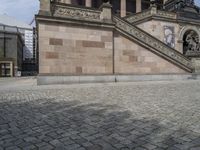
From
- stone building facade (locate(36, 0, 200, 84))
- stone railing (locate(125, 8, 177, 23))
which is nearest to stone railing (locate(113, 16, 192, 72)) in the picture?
stone building facade (locate(36, 0, 200, 84))

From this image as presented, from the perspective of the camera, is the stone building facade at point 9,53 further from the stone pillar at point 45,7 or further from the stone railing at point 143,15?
the stone pillar at point 45,7

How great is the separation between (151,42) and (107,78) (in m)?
4.43

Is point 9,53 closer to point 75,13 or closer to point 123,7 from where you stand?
point 123,7

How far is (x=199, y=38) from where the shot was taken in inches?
1172

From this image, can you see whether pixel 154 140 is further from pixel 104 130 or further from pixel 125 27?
pixel 125 27

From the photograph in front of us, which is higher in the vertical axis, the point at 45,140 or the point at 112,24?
the point at 112,24

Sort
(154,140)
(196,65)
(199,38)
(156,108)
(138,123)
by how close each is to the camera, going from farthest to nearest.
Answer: (199,38) → (196,65) → (156,108) → (138,123) → (154,140)

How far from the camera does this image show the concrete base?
46.9 feet

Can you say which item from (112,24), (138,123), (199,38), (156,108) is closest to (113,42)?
(112,24)

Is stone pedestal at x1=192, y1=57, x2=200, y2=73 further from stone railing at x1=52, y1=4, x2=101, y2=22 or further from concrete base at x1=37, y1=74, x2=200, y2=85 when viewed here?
stone railing at x1=52, y1=4, x2=101, y2=22

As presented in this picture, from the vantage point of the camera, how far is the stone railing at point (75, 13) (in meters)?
14.8

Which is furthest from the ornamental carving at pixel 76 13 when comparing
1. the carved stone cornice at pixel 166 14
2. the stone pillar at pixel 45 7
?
the carved stone cornice at pixel 166 14

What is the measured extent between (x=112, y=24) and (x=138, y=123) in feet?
39.5

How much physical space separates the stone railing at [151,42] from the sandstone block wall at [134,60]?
0.39 meters
